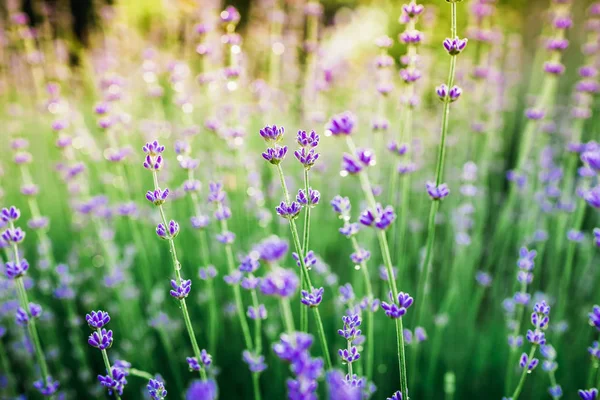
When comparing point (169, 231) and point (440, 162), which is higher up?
point (440, 162)

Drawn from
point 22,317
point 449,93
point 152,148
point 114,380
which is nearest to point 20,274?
point 22,317

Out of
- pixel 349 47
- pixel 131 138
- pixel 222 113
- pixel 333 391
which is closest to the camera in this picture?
pixel 333 391

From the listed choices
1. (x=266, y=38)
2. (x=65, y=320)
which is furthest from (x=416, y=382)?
(x=266, y=38)

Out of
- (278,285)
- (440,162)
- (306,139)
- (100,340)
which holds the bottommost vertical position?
(100,340)

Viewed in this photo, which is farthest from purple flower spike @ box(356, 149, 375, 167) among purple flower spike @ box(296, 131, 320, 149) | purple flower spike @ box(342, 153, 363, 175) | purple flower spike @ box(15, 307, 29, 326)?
purple flower spike @ box(15, 307, 29, 326)

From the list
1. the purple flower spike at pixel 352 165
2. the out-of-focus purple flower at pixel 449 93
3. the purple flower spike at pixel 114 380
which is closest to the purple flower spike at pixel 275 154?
the purple flower spike at pixel 352 165

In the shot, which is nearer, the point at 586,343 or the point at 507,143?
the point at 586,343

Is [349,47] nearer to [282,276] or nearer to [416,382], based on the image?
[416,382]

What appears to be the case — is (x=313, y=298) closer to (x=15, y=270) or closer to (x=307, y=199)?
(x=307, y=199)

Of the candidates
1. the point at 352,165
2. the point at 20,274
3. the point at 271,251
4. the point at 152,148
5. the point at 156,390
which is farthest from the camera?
the point at 20,274

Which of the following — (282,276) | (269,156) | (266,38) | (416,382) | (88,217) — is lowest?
(416,382)

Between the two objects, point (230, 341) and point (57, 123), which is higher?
point (57, 123)
